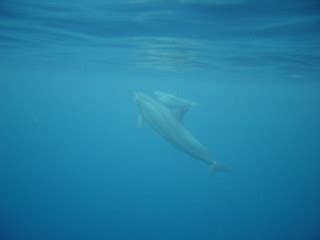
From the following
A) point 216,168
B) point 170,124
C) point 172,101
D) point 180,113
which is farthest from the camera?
point 216,168

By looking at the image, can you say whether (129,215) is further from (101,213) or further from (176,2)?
(176,2)

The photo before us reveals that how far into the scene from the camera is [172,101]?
16438 millimetres

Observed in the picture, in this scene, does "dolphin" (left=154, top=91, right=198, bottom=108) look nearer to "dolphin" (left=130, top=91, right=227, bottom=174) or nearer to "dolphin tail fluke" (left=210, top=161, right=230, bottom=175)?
"dolphin" (left=130, top=91, right=227, bottom=174)

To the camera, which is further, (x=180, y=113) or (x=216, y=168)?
(x=216, y=168)

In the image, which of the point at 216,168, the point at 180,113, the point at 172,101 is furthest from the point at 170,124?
the point at 216,168

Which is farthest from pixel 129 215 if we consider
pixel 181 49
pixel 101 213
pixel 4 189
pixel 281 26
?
pixel 281 26

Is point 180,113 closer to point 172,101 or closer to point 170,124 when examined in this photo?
point 170,124

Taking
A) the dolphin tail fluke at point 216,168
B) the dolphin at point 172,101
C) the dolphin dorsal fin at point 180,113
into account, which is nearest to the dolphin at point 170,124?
the dolphin dorsal fin at point 180,113

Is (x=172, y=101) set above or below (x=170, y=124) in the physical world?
above

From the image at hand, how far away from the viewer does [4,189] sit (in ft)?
153

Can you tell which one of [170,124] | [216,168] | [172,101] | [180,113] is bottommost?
[216,168]

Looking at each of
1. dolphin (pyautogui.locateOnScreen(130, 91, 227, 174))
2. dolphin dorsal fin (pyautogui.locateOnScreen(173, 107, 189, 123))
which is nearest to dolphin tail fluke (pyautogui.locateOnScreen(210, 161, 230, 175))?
dolphin (pyautogui.locateOnScreen(130, 91, 227, 174))

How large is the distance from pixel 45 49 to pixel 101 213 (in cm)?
2270

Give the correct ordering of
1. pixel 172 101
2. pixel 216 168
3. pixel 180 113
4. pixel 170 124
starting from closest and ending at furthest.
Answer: pixel 170 124 < pixel 180 113 < pixel 172 101 < pixel 216 168
